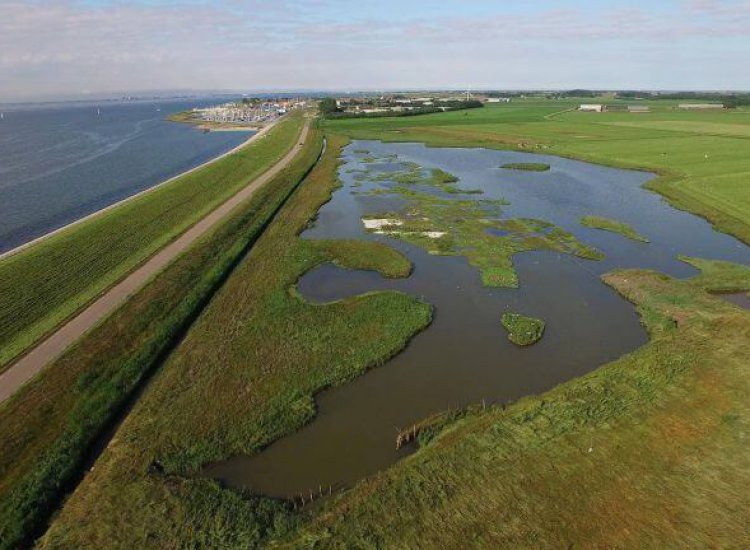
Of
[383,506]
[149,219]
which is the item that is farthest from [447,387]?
[149,219]

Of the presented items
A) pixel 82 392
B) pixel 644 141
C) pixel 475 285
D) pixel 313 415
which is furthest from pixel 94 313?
pixel 644 141

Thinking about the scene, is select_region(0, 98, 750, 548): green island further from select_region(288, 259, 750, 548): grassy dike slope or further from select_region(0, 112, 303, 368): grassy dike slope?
select_region(0, 112, 303, 368): grassy dike slope

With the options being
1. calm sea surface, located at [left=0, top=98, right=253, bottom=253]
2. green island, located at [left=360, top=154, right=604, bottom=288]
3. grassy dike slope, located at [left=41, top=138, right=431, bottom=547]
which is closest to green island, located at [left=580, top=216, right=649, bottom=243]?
green island, located at [left=360, top=154, right=604, bottom=288]

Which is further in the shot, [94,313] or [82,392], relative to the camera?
[94,313]

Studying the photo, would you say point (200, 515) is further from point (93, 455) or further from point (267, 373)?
point (267, 373)

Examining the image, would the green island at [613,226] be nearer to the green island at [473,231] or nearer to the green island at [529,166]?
the green island at [473,231]

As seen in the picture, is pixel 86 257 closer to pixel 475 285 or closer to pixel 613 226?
pixel 475 285

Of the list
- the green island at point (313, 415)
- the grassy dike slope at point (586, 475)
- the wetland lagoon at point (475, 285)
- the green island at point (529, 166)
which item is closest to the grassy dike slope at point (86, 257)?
the green island at point (313, 415)
